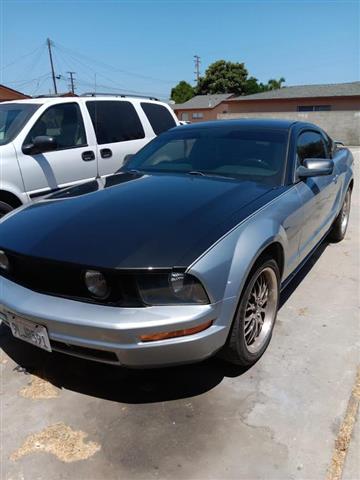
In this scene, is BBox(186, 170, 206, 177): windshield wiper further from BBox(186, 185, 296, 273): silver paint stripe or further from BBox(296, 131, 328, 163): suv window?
BBox(296, 131, 328, 163): suv window

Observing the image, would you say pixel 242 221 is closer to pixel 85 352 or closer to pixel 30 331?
pixel 85 352

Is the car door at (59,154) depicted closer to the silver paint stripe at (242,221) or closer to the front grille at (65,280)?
the front grille at (65,280)

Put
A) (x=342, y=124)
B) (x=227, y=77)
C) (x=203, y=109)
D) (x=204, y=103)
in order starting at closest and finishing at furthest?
(x=342, y=124)
(x=203, y=109)
(x=204, y=103)
(x=227, y=77)

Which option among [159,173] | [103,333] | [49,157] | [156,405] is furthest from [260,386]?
[49,157]

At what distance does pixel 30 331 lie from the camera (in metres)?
2.43

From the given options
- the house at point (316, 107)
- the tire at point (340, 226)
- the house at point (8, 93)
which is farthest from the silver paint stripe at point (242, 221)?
the house at point (316, 107)

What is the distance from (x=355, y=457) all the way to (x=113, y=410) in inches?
52.8

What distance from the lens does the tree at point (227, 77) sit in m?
58.1

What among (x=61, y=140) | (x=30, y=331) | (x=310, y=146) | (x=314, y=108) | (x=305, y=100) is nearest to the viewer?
(x=30, y=331)

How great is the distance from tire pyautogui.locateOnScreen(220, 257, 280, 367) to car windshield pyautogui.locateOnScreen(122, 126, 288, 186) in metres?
0.79

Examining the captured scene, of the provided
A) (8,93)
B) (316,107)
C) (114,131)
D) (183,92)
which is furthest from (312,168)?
(183,92)

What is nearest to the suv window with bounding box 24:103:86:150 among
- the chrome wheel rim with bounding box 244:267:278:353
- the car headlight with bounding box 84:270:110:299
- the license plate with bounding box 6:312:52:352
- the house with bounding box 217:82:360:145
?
the license plate with bounding box 6:312:52:352

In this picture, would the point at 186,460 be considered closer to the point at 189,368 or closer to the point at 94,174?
the point at 189,368

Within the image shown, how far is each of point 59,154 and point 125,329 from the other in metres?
3.75
